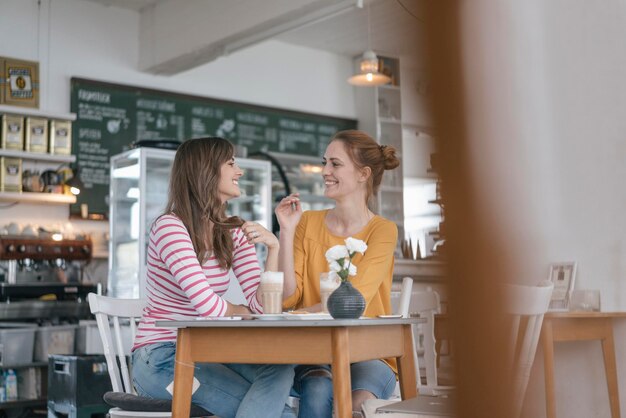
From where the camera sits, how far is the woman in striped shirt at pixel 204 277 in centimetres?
235

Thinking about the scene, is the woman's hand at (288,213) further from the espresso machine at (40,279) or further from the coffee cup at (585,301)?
the espresso machine at (40,279)

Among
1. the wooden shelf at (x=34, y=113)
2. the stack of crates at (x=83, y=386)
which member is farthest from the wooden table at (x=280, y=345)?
the wooden shelf at (x=34, y=113)

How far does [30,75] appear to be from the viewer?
652cm

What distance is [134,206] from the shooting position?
243 inches

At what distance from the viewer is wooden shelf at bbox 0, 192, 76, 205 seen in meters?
6.20

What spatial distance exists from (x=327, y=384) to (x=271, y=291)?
0.32 m

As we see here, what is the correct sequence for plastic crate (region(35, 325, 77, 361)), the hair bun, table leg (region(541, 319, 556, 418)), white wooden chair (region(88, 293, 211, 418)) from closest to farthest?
table leg (region(541, 319, 556, 418)), white wooden chair (region(88, 293, 211, 418)), the hair bun, plastic crate (region(35, 325, 77, 361))

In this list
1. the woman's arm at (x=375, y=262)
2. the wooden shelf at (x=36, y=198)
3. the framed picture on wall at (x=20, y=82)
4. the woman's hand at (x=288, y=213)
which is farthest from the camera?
the framed picture on wall at (x=20, y=82)

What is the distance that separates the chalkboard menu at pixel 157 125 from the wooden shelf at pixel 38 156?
0.93 ft

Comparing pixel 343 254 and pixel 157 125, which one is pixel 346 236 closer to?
pixel 343 254

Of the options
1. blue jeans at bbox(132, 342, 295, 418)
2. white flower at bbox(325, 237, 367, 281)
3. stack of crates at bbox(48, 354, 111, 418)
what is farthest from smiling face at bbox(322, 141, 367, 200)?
stack of crates at bbox(48, 354, 111, 418)

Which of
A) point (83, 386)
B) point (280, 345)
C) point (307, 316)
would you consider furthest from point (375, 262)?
point (83, 386)

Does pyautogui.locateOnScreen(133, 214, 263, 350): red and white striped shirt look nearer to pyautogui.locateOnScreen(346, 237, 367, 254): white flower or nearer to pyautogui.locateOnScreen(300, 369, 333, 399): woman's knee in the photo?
pyautogui.locateOnScreen(300, 369, 333, 399): woman's knee

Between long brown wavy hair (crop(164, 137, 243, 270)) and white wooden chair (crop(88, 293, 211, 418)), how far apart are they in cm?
46
